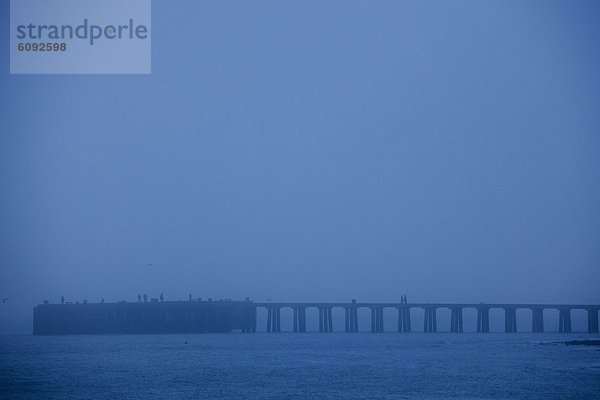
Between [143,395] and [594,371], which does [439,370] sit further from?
[143,395]

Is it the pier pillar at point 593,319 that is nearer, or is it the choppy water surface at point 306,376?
the choppy water surface at point 306,376

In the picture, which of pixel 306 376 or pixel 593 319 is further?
pixel 593 319

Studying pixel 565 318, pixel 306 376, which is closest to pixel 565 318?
pixel 565 318

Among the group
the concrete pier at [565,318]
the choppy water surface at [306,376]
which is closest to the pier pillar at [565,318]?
the concrete pier at [565,318]

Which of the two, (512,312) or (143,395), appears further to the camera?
(512,312)

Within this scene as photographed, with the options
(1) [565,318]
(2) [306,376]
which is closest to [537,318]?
(1) [565,318]

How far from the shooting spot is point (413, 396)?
40.6m

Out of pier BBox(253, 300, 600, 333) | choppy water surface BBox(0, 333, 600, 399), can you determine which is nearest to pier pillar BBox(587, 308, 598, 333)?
pier BBox(253, 300, 600, 333)

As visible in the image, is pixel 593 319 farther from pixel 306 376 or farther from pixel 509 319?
pixel 306 376

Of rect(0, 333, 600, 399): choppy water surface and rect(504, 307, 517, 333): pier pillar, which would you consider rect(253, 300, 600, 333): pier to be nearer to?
rect(504, 307, 517, 333): pier pillar

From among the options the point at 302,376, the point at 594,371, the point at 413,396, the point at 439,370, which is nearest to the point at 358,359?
the point at 439,370

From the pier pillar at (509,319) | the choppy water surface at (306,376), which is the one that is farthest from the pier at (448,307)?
the choppy water surface at (306,376)

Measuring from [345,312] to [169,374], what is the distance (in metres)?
111

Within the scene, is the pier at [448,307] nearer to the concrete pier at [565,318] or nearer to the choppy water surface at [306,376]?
the concrete pier at [565,318]
